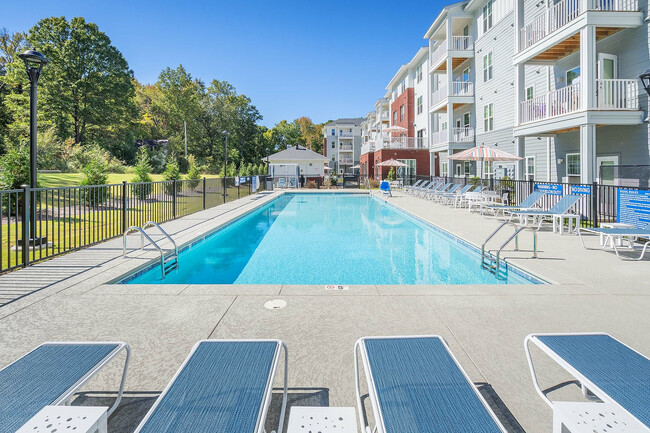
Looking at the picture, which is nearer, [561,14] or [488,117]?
[561,14]

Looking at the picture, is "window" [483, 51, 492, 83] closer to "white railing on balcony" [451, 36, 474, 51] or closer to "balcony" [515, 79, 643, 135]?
"white railing on balcony" [451, 36, 474, 51]

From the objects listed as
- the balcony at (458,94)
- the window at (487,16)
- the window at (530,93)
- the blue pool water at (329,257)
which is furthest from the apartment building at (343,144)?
the blue pool water at (329,257)

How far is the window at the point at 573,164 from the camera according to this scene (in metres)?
14.9

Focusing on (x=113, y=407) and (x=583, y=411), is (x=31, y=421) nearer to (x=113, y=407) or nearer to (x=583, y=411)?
(x=113, y=407)

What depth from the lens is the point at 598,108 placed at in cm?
1154

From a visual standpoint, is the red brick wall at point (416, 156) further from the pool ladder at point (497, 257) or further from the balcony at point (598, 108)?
the pool ladder at point (497, 257)

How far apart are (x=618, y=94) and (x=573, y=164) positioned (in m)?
3.59

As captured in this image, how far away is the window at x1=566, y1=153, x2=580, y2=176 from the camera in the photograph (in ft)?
49.0

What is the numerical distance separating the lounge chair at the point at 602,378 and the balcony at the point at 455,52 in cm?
2356

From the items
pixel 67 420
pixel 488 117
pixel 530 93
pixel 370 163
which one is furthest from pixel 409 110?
pixel 67 420

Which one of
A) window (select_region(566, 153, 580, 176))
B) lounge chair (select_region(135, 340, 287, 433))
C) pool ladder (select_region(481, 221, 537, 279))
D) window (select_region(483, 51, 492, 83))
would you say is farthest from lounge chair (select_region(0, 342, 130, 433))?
window (select_region(483, 51, 492, 83))

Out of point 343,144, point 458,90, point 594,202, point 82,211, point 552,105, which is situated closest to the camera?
point 594,202

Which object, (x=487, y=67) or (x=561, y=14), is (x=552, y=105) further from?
(x=487, y=67)

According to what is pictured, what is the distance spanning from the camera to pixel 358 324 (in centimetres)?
393
